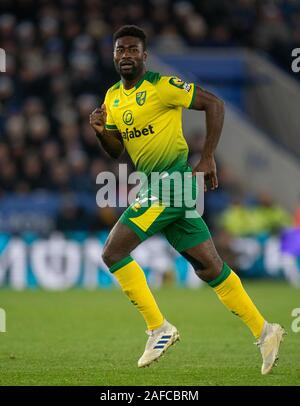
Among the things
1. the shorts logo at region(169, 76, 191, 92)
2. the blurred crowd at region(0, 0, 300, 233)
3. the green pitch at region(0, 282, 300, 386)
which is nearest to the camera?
the green pitch at region(0, 282, 300, 386)

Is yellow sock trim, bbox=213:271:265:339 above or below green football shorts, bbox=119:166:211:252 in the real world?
below

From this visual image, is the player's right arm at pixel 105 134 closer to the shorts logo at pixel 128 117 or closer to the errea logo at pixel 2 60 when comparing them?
the shorts logo at pixel 128 117

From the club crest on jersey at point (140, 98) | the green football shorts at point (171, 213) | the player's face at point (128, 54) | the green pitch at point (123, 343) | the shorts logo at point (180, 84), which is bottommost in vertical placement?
the green pitch at point (123, 343)

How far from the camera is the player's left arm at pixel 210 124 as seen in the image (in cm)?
725

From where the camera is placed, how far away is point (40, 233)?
16641 millimetres

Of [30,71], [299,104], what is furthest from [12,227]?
[299,104]

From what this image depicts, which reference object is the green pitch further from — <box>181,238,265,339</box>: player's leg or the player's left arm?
the player's left arm

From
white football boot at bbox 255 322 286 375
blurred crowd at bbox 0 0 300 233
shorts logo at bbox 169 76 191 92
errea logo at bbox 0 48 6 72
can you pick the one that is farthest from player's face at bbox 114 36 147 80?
errea logo at bbox 0 48 6 72

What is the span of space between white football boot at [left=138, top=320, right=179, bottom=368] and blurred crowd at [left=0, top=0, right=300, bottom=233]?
29.9 feet

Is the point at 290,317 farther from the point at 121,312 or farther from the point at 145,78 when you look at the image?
the point at 145,78

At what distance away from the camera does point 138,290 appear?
25.0 ft

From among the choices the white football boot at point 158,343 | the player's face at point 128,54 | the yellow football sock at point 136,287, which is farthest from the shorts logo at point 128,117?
the white football boot at point 158,343

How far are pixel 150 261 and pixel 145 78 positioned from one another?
892cm

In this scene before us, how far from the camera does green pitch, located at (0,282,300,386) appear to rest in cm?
705
